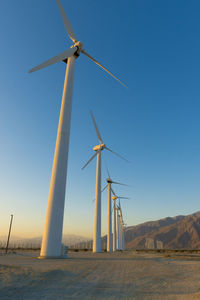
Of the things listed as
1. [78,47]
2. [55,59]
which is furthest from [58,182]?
[78,47]

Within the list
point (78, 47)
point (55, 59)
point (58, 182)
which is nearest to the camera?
point (58, 182)

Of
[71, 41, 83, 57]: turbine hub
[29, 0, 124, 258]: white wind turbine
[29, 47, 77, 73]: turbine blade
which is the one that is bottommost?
[29, 0, 124, 258]: white wind turbine

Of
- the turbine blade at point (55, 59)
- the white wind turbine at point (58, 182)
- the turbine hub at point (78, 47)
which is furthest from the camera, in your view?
the turbine hub at point (78, 47)

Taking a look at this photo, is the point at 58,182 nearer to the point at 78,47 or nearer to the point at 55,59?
the point at 55,59

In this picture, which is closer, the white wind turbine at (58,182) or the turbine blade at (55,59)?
the white wind turbine at (58,182)

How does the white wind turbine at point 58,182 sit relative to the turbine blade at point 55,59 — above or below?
below

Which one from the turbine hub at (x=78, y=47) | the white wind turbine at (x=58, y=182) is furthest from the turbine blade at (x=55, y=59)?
the turbine hub at (x=78, y=47)

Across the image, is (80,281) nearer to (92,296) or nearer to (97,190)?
(92,296)

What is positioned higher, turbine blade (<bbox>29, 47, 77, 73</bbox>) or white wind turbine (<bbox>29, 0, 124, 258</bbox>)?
turbine blade (<bbox>29, 47, 77, 73</bbox>)

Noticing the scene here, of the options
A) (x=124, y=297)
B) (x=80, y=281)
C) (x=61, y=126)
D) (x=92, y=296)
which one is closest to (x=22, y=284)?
(x=80, y=281)

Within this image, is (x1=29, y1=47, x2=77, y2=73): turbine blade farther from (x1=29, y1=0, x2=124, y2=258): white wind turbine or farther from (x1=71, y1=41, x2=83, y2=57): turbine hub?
(x1=71, y1=41, x2=83, y2=57): turbine hub

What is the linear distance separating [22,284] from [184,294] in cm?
649


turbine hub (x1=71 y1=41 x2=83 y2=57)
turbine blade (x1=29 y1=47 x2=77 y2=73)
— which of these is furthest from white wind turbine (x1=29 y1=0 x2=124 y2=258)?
turbine hub (x1=71 y1=41 x2=83 y2=57)

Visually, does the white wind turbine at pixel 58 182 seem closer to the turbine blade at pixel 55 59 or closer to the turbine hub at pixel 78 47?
the turbine blade at pixel 55 59
